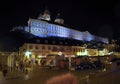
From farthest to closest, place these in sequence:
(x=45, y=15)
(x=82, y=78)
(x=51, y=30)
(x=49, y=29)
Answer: (x=45, y=15), (x=51, y=30), (x=49, y=29), (x=82, y=78)

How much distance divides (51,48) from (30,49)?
1040 cm

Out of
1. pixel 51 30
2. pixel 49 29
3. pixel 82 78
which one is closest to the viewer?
pixel 82 78

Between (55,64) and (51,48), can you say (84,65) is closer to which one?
(55,64)

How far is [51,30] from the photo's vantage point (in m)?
112

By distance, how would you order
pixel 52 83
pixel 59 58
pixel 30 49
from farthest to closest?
pixel 30 49
pixel 59 58
pixel 52 83

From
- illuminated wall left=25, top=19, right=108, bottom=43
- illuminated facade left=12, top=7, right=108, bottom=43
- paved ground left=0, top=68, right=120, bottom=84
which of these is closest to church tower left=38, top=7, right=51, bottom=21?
illuminated facade left=12, top=7, right=108, bottom=43

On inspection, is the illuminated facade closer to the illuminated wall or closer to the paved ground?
the illuminated wall

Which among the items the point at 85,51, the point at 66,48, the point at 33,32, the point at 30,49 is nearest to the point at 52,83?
the point at 30,49

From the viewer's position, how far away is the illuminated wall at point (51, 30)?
100812mm

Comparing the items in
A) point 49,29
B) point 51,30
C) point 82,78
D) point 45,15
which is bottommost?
point 82,78

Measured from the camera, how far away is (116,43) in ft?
148

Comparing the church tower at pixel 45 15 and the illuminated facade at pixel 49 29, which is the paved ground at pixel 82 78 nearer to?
the illuminated facade at pixel 49 29

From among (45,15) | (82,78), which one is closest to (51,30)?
(45,15)

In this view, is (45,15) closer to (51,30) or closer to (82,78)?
(51,30)
